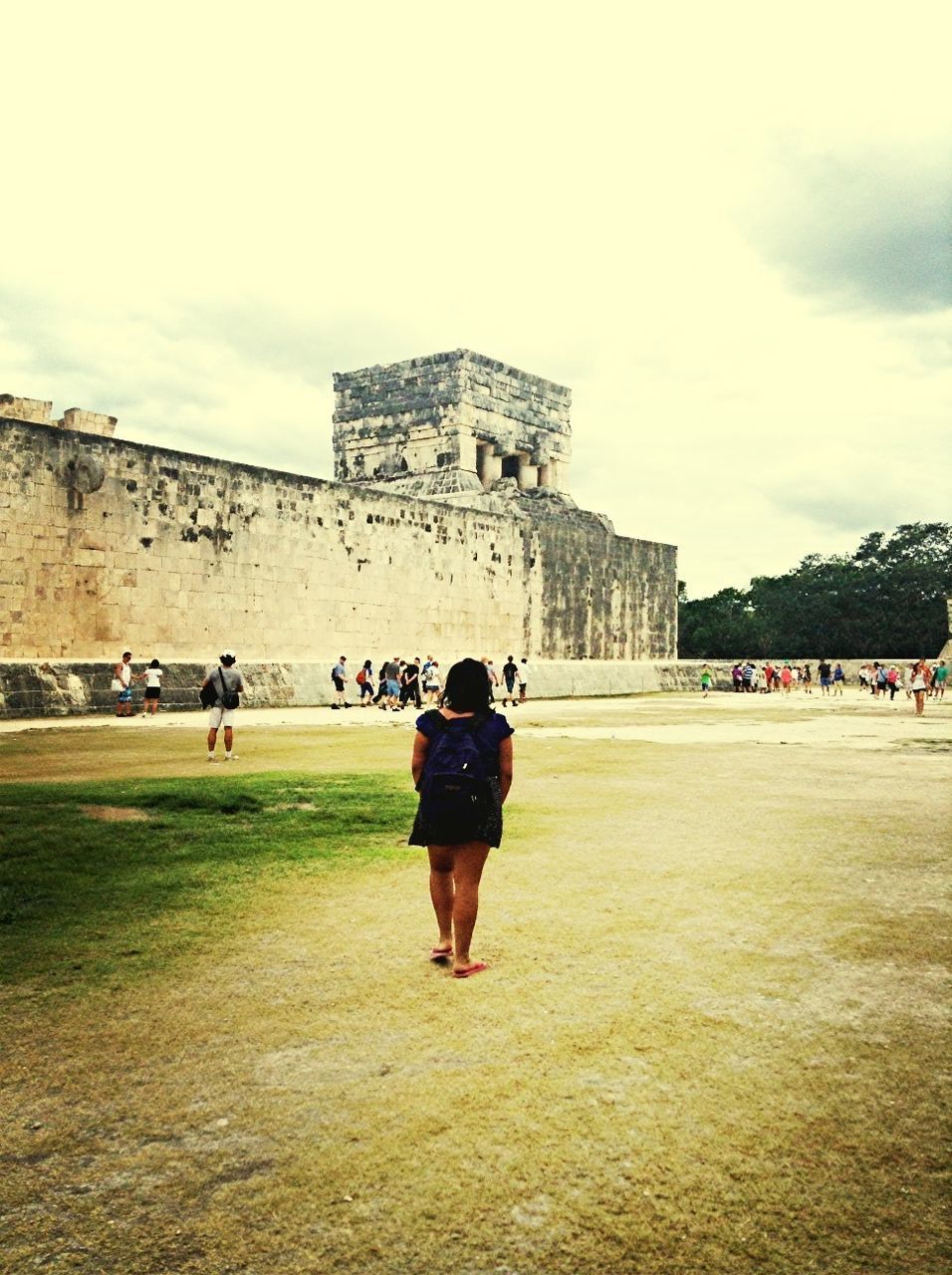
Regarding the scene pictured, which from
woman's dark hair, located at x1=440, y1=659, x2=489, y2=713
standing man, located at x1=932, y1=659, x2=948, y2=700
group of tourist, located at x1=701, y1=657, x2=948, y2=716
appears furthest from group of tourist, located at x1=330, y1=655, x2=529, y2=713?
woman's dark hair, located at x1=440, y1=659, x2=489, y2=713

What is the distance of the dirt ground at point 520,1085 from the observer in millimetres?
1935

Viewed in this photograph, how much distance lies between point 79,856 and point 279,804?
1.85 metres

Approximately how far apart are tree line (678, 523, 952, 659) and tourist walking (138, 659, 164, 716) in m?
40.6

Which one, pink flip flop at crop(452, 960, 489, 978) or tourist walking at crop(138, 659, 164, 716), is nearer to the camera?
pink flip flop at crop(452, 960, 489, 978)

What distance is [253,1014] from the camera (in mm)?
3041

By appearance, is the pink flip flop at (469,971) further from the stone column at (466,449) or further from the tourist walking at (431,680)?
the stone column at (466,449)

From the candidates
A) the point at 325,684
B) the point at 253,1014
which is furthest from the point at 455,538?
the point at 253,1014

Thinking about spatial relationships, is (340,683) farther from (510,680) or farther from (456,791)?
(456,791)

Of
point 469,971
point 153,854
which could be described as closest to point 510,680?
point 153,854

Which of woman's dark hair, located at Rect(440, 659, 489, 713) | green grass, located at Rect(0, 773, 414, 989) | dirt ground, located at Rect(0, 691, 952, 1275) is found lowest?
dirt ground, located at Rect(0, 691, 952, 1275)

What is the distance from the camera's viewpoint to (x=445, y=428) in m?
27.2

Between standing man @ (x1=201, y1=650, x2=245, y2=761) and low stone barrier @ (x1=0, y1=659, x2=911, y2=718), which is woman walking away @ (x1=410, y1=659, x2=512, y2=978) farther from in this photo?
low stone barrier @ (x1=0, y1=659, x2=911, y2=718)

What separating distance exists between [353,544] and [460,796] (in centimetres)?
1844

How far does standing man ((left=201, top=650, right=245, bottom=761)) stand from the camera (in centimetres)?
970
